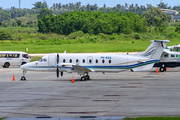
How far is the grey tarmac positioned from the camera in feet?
55.9

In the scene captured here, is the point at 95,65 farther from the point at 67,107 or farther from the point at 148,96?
the point at 67,107

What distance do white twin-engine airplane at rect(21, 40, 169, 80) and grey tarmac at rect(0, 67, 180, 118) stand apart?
1189 mm

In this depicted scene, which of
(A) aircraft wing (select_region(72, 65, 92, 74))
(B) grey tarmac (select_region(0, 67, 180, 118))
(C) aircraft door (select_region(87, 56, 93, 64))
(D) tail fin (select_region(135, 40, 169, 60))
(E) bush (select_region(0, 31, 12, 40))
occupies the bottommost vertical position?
(B) grey tarmac (select_region(0, 67, 180, 118))

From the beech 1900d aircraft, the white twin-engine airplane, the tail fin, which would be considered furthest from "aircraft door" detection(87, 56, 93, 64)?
the beech 1900d aircraft

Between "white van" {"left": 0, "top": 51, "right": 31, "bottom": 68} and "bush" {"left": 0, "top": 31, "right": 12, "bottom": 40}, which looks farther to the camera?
"bush" {"left": 0, "top": 31, "right": 12, "bottom": 40}

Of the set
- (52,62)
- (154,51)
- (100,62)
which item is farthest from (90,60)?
(154,51)

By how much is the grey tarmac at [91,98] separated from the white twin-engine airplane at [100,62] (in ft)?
3.90

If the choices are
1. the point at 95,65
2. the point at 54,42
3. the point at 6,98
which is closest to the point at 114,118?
the point at 6,98

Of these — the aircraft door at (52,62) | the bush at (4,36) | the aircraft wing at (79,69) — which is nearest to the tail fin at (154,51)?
the aircraft wing at (79,69)

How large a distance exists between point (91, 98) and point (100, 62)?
29.5 ft

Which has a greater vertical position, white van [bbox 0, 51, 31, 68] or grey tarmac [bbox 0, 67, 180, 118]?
white van [bbox 0, 51, 31, 68]

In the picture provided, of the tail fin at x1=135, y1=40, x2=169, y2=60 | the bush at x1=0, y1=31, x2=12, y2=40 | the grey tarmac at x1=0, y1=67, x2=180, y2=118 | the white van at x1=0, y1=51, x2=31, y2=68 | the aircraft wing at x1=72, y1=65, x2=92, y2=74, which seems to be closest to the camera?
the grey tarmac at x1=0, y1=67, x2=180, y2=118

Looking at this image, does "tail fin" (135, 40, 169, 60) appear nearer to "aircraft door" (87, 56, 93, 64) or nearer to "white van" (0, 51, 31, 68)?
"aircraft door" (87, 56, 93, 64)

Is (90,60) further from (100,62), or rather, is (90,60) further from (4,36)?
(4,36)
